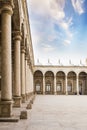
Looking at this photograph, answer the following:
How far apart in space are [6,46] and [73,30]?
4965 centimetres

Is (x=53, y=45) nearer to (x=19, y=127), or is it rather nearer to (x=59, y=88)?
(x=59, y=88)

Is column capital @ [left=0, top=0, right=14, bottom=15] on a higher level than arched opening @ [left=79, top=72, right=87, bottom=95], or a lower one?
higher

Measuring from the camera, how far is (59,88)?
2633 inches

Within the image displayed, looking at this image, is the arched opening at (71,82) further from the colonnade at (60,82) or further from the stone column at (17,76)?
the stone column at (17,76)

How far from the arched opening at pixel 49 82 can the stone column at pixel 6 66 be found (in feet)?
175

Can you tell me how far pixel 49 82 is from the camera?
66812 mm

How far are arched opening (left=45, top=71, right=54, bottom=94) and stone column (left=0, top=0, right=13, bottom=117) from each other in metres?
53.3

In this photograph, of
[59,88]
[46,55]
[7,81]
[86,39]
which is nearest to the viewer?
[7,81]

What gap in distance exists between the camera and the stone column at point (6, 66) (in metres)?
12.8

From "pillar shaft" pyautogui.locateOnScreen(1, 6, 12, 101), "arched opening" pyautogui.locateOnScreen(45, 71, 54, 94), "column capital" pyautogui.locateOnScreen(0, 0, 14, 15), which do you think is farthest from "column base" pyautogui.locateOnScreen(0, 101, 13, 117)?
"arched opening" pyautogui.locateOnScreen(45, 71, 54, 94)

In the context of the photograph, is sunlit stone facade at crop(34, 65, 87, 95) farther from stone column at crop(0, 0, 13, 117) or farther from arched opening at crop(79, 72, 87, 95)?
stone column at crop(0, 0, 13, 117)

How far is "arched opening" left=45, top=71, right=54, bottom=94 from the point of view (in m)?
66.5

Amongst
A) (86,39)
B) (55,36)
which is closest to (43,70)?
(55,36)

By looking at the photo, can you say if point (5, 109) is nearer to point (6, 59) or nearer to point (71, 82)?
point (6, 59)
